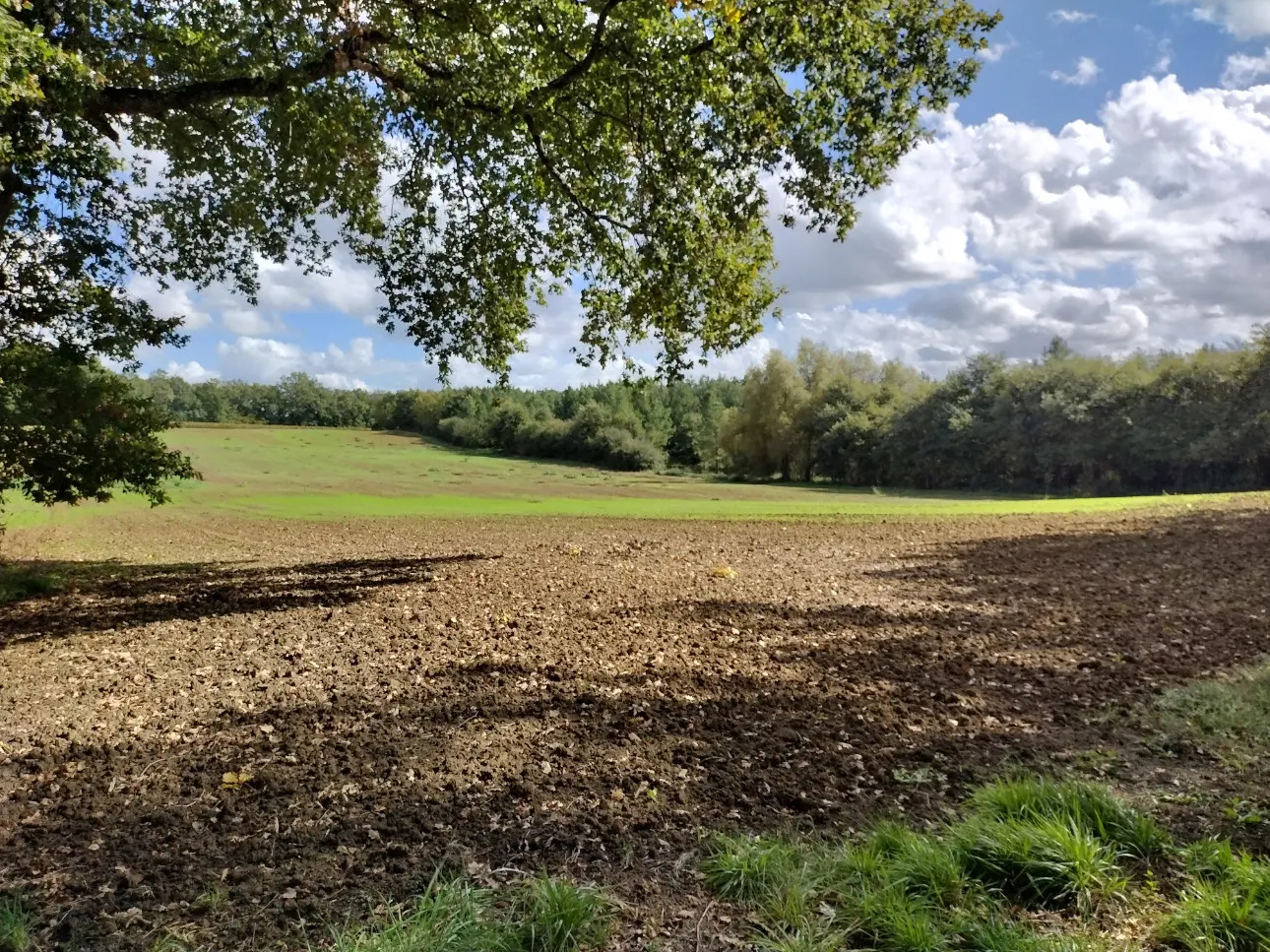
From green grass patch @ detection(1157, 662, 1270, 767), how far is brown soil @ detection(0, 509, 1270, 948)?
321 millimetres

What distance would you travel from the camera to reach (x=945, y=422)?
60719 millimetres

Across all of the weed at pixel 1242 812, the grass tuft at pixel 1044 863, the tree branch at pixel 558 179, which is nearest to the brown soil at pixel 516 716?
the weed at pixel 1242 812

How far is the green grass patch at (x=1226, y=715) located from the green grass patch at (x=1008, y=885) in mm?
1740

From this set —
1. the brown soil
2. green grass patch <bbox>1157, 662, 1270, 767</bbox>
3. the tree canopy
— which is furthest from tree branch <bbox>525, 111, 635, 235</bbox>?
green grass patch <bbox>1157, 662, 1270, 767</bbox>

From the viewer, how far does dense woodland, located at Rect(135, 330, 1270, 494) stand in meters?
48.4

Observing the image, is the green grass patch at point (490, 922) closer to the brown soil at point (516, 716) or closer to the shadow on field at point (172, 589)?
the brown soil at point (516, 716)

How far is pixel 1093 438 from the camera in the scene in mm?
53156

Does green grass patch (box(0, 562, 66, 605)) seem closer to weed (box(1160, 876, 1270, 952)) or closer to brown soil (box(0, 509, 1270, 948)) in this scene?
brown soil (box(0, 509, 1270, 948))

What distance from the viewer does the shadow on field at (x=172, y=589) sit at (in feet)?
33.4

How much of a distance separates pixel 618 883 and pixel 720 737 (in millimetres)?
2057

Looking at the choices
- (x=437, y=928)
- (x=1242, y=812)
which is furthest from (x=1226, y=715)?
(x=437, y=928)

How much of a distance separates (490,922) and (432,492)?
136 ft

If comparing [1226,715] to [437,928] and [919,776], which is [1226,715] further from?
[437,928]

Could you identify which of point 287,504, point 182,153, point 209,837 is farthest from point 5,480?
point 287,504
